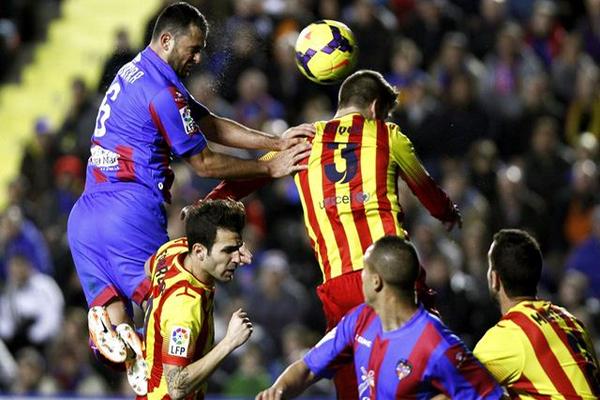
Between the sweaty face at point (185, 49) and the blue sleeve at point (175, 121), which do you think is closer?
the blue sleeve at point (175, 121)

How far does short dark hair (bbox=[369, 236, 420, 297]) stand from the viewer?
7.30 meters

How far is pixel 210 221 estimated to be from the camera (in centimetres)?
806

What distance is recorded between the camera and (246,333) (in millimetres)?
7727

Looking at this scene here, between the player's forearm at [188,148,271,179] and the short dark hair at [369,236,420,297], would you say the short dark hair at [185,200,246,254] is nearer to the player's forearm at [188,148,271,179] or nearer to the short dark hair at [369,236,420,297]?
the player's forearm at [188,148,271,179]

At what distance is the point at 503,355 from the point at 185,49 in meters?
2.63

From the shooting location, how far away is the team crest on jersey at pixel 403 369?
7.34 m

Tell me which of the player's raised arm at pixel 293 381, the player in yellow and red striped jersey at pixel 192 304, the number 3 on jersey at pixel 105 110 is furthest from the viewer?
the number 3 on jersey at pixel 105 110

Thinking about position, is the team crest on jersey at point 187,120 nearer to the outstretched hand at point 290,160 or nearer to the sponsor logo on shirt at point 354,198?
the outstretched hand at point 290,160

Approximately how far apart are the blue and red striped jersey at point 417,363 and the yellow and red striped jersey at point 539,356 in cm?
33

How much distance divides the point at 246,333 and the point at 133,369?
991mm

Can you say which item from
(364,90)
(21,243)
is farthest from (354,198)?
(21,243)

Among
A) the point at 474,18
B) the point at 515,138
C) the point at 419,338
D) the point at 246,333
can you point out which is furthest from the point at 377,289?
the point at 474,18

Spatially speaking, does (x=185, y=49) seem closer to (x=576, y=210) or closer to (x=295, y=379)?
(x=295, y=379)

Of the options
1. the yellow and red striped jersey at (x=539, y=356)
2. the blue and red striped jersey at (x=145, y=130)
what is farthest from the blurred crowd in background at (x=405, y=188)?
the yellow and red striped jersey at (x=539, y=356)
